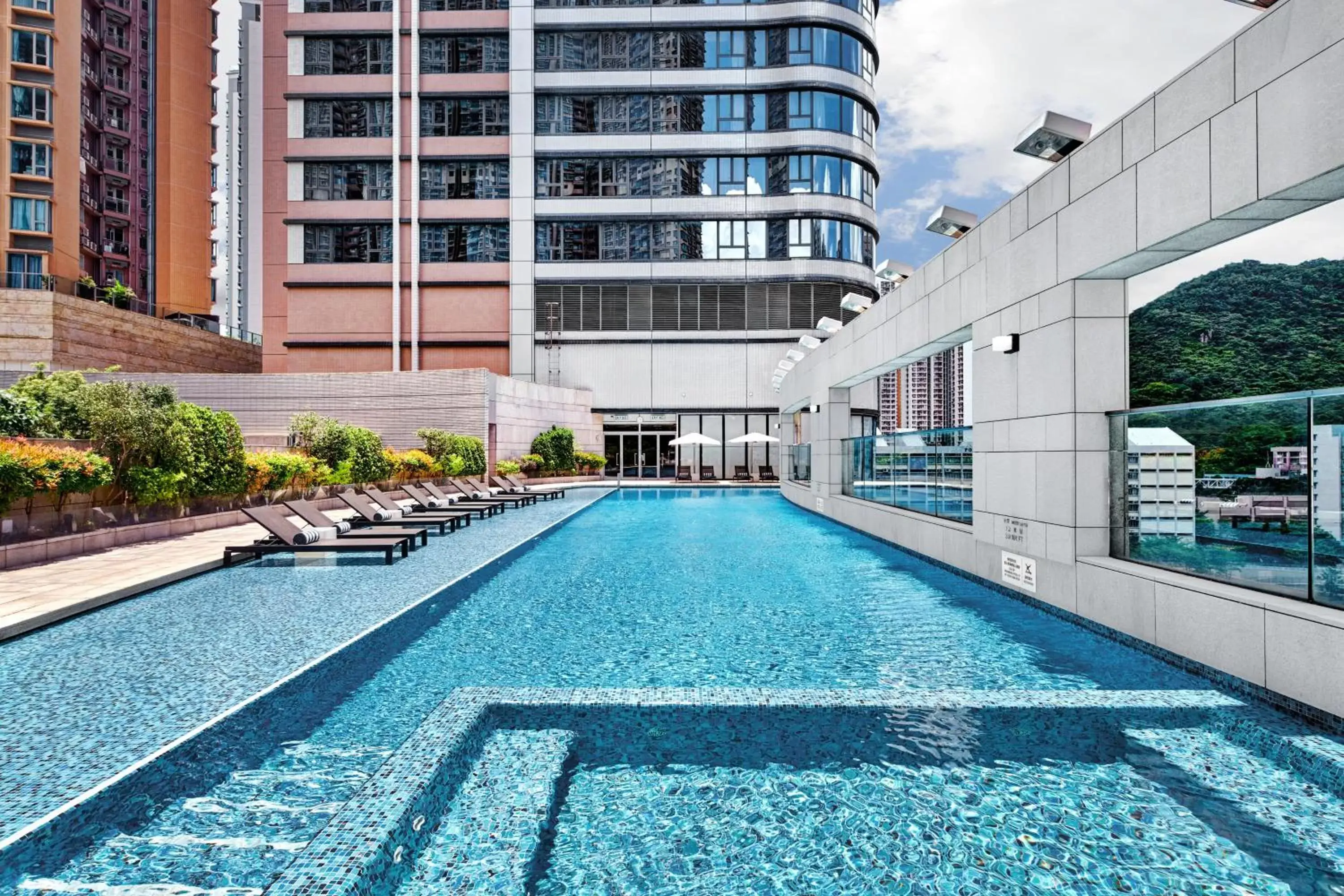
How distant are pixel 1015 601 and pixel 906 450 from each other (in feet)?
14.5

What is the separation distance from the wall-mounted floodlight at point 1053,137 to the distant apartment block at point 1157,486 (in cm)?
272

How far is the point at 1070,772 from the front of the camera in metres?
4.01

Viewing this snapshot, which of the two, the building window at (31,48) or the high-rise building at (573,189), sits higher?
the building window at (31,48)

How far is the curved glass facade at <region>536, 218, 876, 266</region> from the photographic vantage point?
3431 centimetres

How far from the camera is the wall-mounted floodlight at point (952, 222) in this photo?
9.25 metres

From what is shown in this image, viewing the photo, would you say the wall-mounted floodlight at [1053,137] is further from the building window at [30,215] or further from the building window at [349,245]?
the building window at [30,215]

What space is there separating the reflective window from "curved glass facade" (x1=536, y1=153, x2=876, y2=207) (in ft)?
31.3

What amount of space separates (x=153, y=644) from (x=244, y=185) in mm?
73531

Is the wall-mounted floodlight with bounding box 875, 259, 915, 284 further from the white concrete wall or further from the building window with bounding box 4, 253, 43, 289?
the building window with bounding box 4, 253, 43, 289

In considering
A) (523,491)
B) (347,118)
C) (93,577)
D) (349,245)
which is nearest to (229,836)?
(93,577)

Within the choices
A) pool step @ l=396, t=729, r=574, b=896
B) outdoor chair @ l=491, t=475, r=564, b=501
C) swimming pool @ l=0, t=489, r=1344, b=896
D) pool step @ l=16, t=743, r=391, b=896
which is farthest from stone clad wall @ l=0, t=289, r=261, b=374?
pool step @ l=396, t=729, r=574, b=896

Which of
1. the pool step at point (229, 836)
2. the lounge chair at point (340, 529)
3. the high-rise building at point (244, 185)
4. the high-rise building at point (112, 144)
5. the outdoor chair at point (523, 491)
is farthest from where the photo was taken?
the high-rise building at point (244, 185)

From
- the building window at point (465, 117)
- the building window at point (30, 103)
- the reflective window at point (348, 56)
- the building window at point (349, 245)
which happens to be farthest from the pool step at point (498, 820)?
the building window at point (30, 103)

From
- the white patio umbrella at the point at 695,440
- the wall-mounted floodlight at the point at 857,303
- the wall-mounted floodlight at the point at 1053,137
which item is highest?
the wall-mounted floodlight at the point at 1053,137
